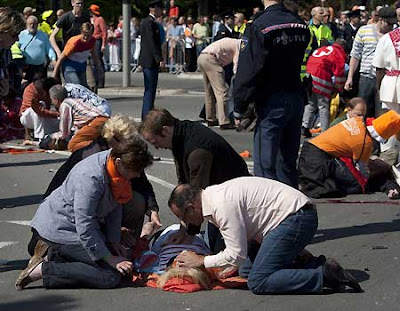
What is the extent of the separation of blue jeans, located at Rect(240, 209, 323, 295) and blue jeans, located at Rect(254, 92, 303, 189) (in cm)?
145

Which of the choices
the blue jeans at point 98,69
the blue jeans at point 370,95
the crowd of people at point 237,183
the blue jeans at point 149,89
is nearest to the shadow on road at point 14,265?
the crowd of people at point 237,183

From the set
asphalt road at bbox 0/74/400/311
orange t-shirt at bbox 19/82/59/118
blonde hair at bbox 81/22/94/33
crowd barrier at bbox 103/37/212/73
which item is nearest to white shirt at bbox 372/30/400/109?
asphalt road at bbox 0/74/400/311

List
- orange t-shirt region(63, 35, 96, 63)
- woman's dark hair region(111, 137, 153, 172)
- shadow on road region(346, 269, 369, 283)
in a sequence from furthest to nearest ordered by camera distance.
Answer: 1. orange t-shirt region(63, 35, 96, 63)
2. shadow on road region(346, 269, 369, 283)
3. woman's dark hair region(111, 137, 153, 172)

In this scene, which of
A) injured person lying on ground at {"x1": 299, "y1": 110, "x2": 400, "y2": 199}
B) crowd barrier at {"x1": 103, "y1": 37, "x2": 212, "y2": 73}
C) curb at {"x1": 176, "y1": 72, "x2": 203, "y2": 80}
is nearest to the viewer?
injured person lying on ground at {"x1": 299, "y1": 110, "x2": 400, "y2": 199}

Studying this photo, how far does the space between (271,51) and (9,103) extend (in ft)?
27.6

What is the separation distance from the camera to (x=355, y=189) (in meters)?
Result: 10.4

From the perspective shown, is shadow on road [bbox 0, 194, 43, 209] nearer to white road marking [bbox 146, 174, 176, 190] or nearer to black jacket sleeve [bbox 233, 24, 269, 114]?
white road marking [bbox 146, 174, 176, 190]

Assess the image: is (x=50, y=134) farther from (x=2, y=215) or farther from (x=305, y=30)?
(x=305, y=30)

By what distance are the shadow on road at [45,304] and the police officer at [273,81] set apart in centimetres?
215

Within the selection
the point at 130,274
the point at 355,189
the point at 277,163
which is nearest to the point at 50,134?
the point at 355,189

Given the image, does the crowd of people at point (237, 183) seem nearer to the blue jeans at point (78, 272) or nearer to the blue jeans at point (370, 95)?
the blue jeans at point (78, 272)

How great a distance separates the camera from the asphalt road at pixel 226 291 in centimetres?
647

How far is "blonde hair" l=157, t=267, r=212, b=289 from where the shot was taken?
22.2 feet

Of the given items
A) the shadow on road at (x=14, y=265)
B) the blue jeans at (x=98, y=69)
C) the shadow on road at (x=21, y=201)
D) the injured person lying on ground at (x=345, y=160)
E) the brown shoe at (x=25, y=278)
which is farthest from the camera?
the blue jeans at (x=98, y=69)
